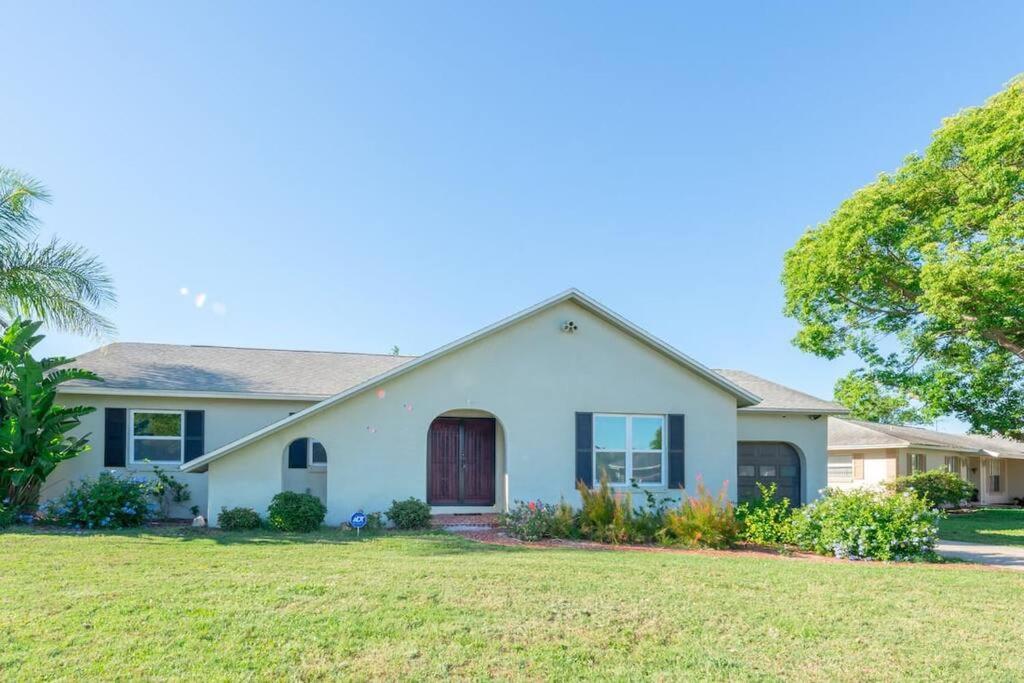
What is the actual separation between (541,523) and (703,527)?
9.44ft

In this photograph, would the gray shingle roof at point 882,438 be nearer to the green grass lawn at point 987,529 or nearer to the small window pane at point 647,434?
the green grass lawn at point 987,529

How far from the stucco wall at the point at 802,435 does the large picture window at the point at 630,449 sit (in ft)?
10.8

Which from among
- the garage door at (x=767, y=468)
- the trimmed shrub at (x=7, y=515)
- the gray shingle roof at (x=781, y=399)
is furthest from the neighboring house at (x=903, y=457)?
the trimmed shrub at (x=7, y=515)

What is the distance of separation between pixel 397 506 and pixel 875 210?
15470 millimetres

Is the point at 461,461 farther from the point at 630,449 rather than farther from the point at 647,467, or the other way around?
the point at 647,467

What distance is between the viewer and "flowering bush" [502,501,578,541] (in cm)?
1299

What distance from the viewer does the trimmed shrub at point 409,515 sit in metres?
13.8

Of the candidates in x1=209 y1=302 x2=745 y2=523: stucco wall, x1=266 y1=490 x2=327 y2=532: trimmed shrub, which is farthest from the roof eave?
x1=266 y1=490 x2=327 y2=532: trimmed shrub

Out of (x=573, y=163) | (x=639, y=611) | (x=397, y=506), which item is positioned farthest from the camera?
(x=573, y=163)

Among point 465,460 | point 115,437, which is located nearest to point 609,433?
point 465,460

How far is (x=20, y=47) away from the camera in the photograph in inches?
525

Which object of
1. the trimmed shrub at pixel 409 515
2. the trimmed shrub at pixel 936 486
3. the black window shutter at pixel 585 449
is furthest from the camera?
the trimmed shrub at pixel 936 486

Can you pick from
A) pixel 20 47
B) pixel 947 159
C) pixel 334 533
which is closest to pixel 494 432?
pixel 334 533

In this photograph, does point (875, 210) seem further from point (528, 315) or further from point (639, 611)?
point (639, 611)
